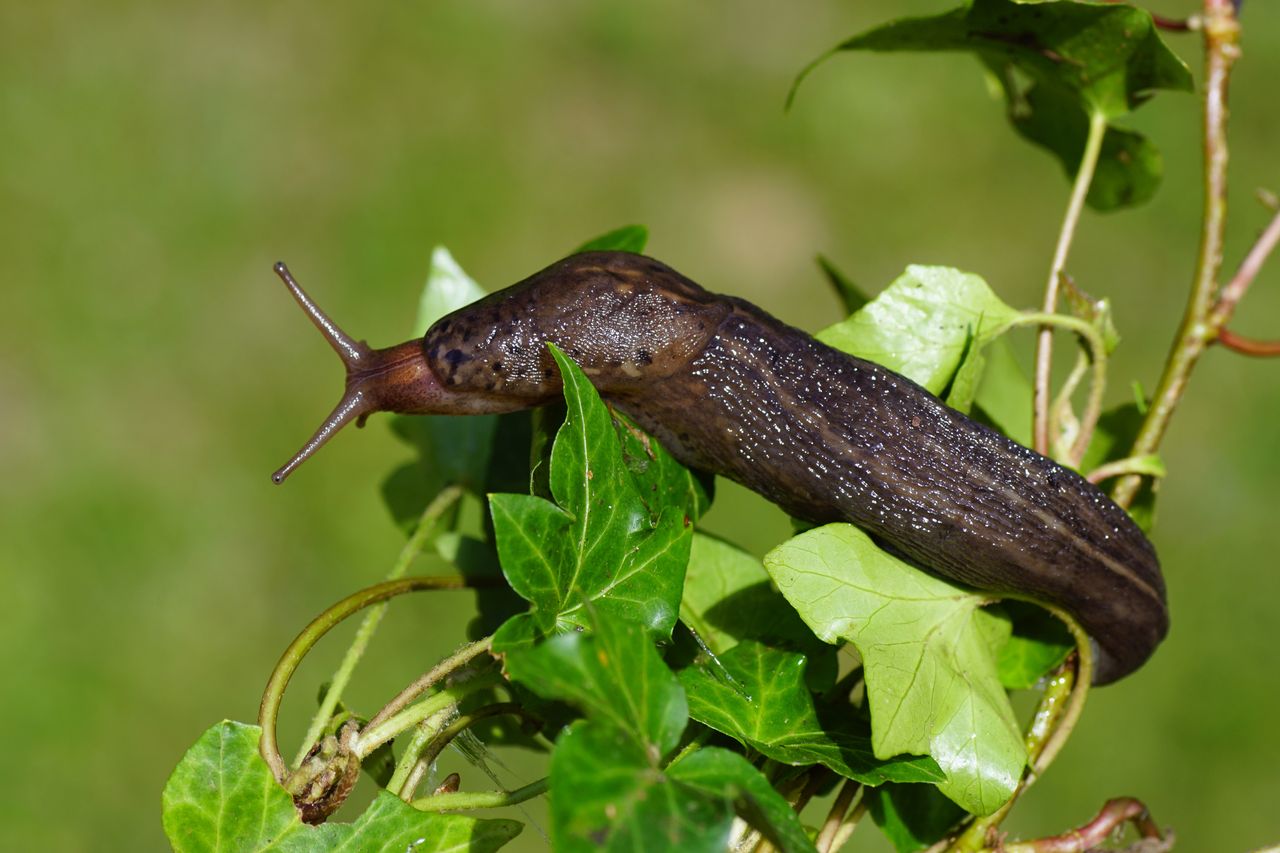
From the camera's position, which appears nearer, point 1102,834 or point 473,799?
point 473,799

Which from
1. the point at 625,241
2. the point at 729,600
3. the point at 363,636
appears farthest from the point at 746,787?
the point at 625,241

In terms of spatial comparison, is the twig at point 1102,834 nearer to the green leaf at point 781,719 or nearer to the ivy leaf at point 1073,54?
the green leaf at point 781,719

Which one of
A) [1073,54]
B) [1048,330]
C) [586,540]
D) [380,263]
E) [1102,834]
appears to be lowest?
[1102,834]

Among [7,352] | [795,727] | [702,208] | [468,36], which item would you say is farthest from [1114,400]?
[7,352]

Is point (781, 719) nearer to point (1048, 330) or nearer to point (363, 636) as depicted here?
point (363, 636)

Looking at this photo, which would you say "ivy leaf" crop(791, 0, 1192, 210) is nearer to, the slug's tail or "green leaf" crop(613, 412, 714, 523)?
"green leaf" crop(613, 412, 714, 523)

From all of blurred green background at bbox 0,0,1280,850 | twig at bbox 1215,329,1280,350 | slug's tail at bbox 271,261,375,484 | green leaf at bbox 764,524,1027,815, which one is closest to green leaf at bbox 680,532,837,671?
green leaf at bbox 764,524,1027,815

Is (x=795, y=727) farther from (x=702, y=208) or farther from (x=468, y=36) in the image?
(x=468, y=36)
